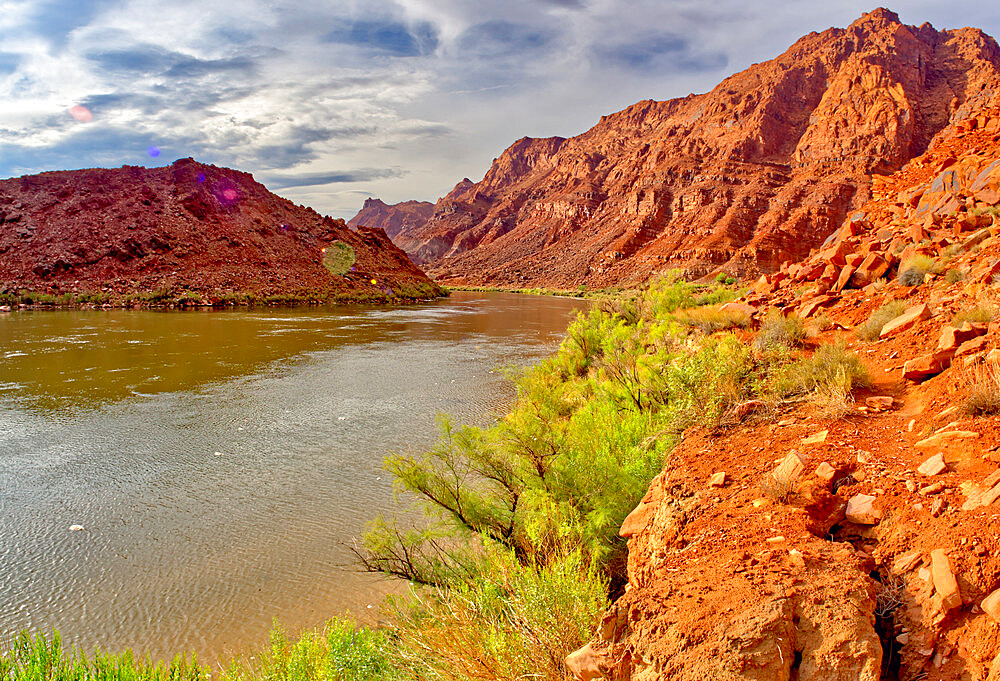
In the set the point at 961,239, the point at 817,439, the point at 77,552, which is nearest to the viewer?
the point at 817,439

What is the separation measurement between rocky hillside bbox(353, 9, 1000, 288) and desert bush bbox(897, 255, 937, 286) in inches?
2246

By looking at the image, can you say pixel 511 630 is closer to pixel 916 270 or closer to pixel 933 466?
pixel 933 466

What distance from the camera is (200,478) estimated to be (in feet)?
22.2

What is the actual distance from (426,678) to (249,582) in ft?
9.13

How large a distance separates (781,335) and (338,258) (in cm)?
→ 4466

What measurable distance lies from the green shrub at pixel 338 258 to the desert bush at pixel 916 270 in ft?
137

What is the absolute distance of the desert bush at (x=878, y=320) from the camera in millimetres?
5902

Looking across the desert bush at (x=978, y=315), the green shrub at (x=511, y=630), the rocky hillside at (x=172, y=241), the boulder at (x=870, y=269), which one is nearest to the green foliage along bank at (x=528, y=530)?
the green shrub at (x=511, y=630)

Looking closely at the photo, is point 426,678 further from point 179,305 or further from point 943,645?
point 179,305

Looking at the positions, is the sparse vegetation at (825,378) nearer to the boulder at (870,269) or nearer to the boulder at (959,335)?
the boulder at (959,335)

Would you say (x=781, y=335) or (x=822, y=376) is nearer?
(x=822, y=376)

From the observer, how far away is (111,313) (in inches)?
1091

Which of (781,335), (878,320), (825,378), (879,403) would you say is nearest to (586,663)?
(879,403)

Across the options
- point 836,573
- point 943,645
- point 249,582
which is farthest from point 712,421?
point 249,582
